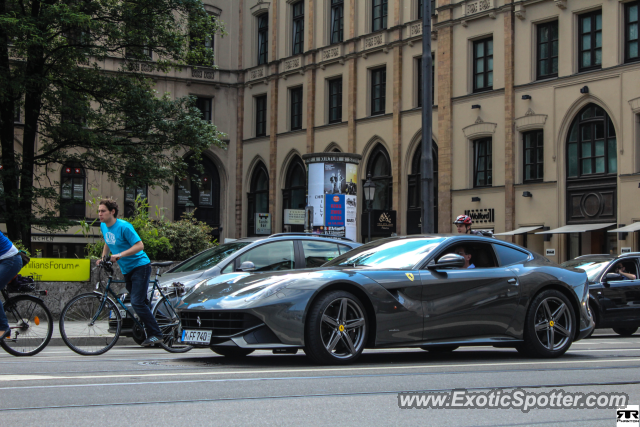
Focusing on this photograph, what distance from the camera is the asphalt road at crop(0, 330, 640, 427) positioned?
529cm

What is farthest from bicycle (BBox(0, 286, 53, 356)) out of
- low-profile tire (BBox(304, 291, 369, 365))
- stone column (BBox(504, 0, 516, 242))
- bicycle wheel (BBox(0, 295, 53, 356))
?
stone column (BBox(504, 0, 516, 242))

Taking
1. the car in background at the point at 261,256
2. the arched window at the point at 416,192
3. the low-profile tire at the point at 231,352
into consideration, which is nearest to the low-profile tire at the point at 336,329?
the low-profile tire at the point at 231,352

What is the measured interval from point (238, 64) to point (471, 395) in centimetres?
4736

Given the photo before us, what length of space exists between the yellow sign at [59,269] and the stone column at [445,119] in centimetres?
2207

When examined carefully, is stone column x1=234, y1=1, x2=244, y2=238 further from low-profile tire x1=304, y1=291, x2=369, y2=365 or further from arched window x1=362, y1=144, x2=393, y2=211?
low-profile tire x1=304, y1=291, x2=369, y2=365

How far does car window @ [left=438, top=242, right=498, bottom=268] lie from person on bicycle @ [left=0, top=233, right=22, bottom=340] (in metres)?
4.84

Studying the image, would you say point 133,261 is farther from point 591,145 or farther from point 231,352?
point 591,145

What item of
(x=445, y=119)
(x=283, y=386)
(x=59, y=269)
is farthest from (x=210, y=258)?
(x=445, y=119)

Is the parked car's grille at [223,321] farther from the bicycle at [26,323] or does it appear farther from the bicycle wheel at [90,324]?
the bicycle at [26,323]

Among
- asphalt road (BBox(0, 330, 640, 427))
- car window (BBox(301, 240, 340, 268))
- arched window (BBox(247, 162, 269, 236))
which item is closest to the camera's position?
asphalt road (BBox(0, 330, 640, 427))

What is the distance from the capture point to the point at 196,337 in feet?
27.5

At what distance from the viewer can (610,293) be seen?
16047 mm

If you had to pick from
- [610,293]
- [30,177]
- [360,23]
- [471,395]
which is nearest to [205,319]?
[471,395]

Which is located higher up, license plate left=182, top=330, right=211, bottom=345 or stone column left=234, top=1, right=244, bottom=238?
stone column left=234, top=1, right=244, bottom=238
